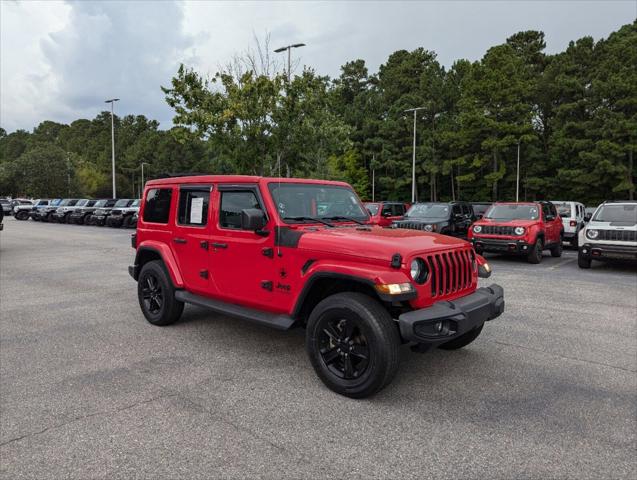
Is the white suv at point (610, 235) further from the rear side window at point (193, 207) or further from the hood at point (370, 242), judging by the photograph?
the rear side window at point (193, 207)

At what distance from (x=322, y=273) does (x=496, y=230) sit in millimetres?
10273

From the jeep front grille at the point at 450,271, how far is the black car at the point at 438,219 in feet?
34.6

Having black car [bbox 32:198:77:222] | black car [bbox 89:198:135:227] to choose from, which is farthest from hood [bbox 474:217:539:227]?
black car [bbox 32:198:77:222]

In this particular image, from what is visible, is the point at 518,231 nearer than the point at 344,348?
No

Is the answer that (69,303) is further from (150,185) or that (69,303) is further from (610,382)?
(610,382)

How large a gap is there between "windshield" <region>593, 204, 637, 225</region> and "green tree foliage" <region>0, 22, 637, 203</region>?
11582mm

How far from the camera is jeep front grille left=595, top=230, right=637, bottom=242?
10906 millimetres

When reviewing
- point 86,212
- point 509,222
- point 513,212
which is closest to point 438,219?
point 513,212

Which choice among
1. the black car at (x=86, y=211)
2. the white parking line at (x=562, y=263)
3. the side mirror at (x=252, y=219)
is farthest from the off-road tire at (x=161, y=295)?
the black car at (x=86, y=211)

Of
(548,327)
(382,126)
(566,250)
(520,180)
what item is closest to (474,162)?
(520,180)

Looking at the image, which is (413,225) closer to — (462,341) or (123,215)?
(462,341)

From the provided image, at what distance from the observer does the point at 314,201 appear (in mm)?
5086

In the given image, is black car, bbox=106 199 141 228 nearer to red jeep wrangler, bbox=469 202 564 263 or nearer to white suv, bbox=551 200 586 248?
red jeep wrangler, bbox=469 202 564 263

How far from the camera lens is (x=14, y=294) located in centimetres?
823
